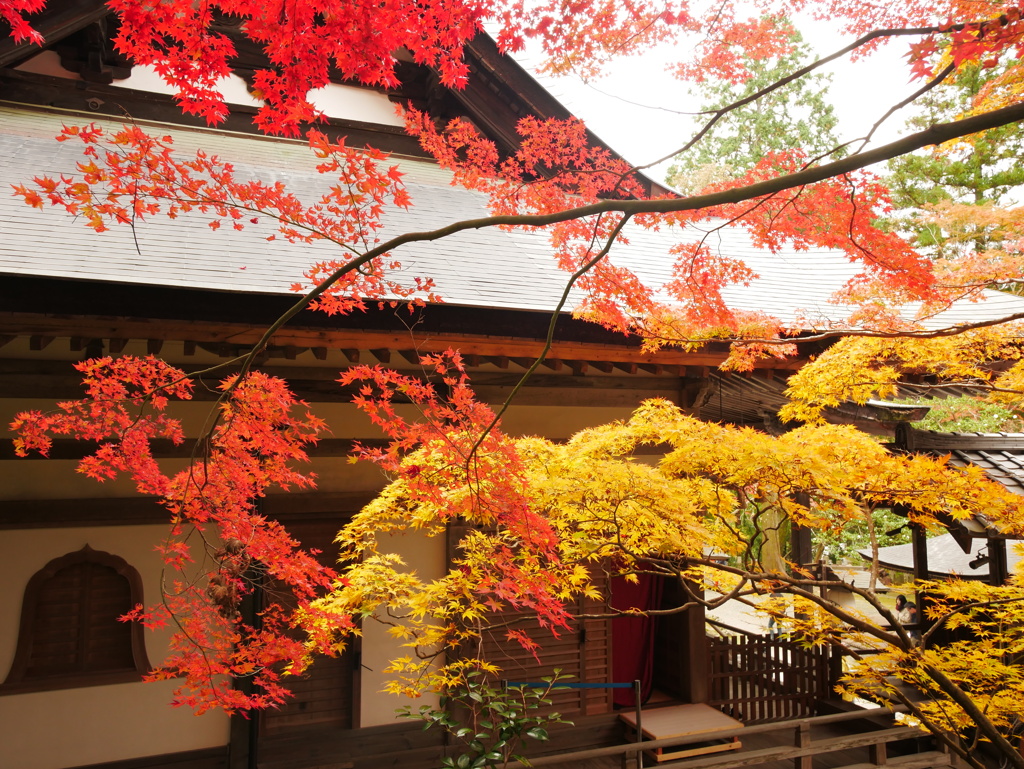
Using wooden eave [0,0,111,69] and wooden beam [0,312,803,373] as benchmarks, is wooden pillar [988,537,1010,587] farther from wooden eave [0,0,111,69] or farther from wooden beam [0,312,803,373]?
wooden eave [0,0,111,69]

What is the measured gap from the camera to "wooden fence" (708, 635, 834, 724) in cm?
632

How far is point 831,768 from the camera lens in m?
5.85

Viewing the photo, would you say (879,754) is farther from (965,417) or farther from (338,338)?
(965,417)

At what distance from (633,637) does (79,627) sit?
4.82 meters

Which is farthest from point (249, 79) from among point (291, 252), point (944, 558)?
point (944, 558)

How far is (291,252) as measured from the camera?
477 cm

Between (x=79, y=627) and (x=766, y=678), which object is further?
(x=766, y=678)

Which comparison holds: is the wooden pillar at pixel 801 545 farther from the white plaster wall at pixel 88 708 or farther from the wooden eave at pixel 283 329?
the white plaster wall at pixel 88 708

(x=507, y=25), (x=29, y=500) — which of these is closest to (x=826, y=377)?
(x=507, y=25)

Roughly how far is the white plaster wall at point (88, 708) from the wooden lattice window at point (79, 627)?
54 millimetres

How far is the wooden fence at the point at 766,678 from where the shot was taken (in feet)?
20.7

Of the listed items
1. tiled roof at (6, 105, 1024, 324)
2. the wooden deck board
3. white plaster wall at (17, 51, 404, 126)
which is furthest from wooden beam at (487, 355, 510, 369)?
the wooden deck board

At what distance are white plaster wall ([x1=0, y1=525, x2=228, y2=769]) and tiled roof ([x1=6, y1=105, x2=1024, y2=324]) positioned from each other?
196 centimetres

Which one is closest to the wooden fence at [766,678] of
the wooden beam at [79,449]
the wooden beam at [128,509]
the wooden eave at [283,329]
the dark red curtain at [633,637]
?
the dark red curtain at [633,637]
